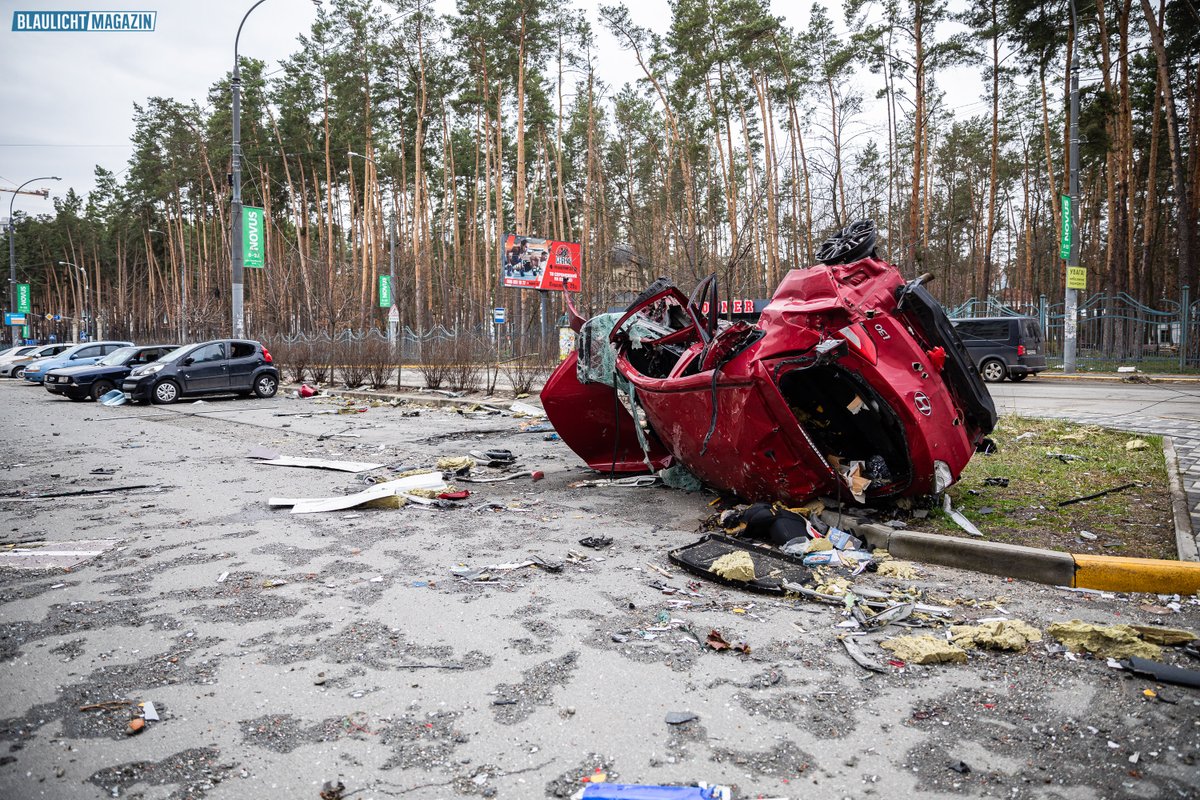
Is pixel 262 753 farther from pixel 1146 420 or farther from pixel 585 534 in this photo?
pixel 1146 420

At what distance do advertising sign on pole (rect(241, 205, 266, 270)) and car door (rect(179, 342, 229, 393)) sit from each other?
3146 mm

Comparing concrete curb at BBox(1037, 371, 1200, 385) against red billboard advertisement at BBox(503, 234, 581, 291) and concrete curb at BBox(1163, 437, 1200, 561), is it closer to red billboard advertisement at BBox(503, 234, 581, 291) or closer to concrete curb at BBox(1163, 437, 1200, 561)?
concrete curb at BBox(1163, 437, 1200, 561)

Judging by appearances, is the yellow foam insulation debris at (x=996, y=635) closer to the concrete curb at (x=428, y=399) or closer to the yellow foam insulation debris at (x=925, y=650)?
the yellow foam insulation debris at (x=925, y=650)

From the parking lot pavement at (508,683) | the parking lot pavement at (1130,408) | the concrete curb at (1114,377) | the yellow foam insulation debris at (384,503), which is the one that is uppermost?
the concrete curb at (1114,377)

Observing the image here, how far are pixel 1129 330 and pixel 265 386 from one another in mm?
27120

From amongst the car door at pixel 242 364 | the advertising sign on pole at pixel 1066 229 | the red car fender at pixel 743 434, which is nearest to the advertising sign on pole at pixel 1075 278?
the advertising sign on pole at pixel 1066 229

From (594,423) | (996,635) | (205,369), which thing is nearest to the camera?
(996,635)

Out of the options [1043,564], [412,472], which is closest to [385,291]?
[412,472]

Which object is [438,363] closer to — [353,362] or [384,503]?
[353,362]

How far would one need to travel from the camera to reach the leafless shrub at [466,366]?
19.2 m

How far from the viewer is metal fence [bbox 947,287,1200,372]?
874 inches

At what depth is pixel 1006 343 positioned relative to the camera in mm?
20594

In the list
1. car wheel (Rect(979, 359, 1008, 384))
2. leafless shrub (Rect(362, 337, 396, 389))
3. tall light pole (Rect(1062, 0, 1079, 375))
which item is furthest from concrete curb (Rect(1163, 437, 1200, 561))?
leafless shrub (Rect(362, 337, 396, 389))

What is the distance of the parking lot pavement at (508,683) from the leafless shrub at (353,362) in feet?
52.0
